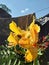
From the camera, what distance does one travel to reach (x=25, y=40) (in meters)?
0.82

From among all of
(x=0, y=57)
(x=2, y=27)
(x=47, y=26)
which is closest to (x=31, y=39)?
(x=0, y=57)

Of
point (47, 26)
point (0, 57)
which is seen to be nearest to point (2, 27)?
point (47, 26)

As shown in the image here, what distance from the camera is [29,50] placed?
2.69 ft

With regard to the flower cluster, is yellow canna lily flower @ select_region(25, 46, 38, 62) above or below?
below

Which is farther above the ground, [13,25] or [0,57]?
[13,25]

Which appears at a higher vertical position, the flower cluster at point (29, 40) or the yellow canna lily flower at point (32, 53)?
the flower cluster at point (29, 40)

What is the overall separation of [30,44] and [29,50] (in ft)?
0.06

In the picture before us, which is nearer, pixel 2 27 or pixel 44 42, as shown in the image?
pixel 44 42

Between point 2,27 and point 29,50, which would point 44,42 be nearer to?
point 29,50

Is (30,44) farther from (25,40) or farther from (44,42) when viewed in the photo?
(44,42)

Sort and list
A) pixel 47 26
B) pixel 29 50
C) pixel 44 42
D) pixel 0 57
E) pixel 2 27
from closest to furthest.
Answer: pixel 29 50 < pixel 44 42 < pixel 0 57 < pixel 2 27 < pixel 47 26

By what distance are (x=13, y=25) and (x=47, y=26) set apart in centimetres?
983

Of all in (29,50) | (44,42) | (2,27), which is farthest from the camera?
(2,27)

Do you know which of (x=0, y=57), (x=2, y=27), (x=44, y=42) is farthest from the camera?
(x=2, y=27)
